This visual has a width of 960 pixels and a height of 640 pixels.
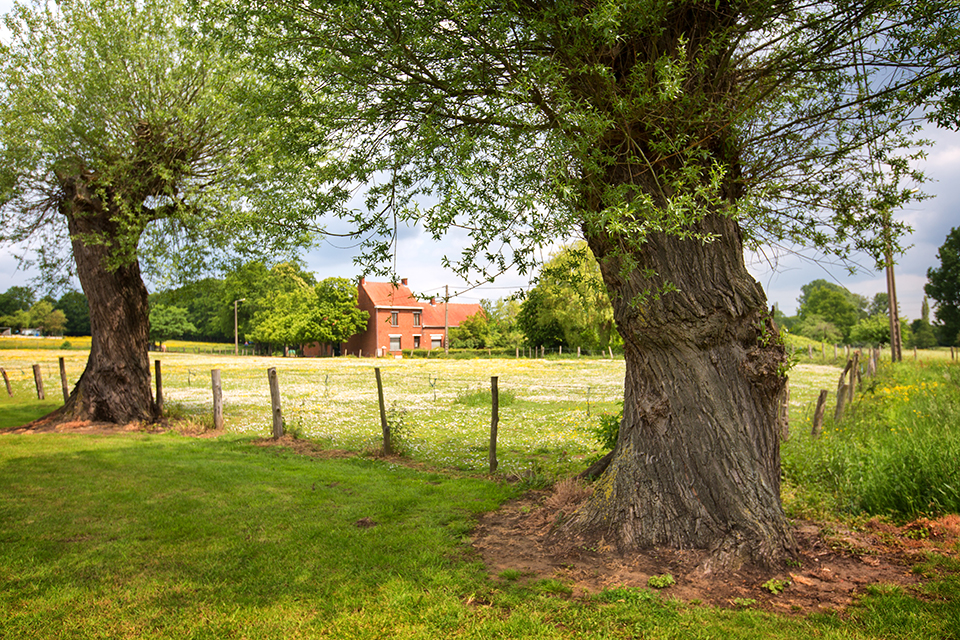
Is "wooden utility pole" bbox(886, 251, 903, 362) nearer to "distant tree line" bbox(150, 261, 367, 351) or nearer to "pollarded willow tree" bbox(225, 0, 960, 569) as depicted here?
"pollarded willow tree" bbox(225, 0, 960, 569)

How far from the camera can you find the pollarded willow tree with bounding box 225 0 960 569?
559cm

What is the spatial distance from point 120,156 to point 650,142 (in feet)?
48.9

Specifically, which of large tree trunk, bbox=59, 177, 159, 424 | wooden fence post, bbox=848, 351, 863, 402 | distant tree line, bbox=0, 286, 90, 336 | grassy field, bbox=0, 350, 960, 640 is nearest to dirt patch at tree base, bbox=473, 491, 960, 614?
grassy field, bbox=0, 350, 960, 640

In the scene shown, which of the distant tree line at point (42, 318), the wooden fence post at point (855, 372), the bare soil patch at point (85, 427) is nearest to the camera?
the bare soil patch at point (85, 427)

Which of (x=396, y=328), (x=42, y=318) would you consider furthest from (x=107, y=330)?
(x=42, y=318)

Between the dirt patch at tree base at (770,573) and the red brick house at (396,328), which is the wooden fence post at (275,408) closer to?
the dirt patch at tree base at (770,573)

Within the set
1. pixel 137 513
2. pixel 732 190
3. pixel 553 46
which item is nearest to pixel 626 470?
pixel 732 190

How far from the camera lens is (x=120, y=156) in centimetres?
1482

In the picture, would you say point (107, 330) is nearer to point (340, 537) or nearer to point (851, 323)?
point (340, 537)

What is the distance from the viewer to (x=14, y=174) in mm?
14367

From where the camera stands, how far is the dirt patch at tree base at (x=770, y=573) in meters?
5.19

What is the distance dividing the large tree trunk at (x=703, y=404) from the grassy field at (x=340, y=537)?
1.02m

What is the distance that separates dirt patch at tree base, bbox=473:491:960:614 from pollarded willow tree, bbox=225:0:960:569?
0.25 metres

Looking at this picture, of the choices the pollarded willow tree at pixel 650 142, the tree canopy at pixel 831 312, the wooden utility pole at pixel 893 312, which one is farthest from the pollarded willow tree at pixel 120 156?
the tree canopy at pixel 831 312
